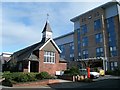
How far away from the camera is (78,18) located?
6519 cm

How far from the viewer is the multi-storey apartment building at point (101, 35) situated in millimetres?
53000

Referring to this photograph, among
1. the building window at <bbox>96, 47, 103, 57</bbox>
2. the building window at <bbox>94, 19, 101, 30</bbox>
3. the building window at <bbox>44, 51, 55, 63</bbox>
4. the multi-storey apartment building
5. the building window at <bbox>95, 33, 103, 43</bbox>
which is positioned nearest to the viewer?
the building window at <bbox>44, 51, 55, 63</bbox>

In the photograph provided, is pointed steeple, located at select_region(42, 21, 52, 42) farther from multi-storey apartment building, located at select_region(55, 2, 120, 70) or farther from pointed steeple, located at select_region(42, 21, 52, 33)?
multi-storey apartment building, located at select_region(55, 2, 120, 70)

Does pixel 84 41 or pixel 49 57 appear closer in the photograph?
pixel 49 57

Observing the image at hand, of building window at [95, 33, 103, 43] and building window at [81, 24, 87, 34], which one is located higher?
building window at [81, 24, 87, 34]

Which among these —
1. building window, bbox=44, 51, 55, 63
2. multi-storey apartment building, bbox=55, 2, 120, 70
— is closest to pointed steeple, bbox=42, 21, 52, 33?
building window, bbox=44, 51, 55, 63

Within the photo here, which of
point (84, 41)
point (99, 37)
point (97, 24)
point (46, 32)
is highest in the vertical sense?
point (97, 24)

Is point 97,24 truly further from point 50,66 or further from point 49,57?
point 50,66

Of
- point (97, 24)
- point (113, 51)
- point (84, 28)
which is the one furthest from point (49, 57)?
point (84, 28)

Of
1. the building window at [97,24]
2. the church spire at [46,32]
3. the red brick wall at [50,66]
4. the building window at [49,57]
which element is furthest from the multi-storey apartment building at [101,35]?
the building window at [49,57]

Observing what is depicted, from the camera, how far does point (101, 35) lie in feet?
186

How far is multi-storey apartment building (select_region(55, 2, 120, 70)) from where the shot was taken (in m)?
53.0

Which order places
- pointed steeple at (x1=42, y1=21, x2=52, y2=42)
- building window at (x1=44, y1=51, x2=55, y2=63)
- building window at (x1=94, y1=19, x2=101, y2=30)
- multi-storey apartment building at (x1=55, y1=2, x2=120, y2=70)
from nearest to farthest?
building window at (x1=44, y1=51, x2=55, y2=63)
pointed steeple at (x1=42, y1=21, x2=52, y2=42)
multi-storey apartment building at (x1=55, y1=2, x2=120, y2=70)
building window at (x1=94, y1=19, x2=101, y2=30)

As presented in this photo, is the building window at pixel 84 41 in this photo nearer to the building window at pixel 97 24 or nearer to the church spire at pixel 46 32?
the building window at pixel 97 24
